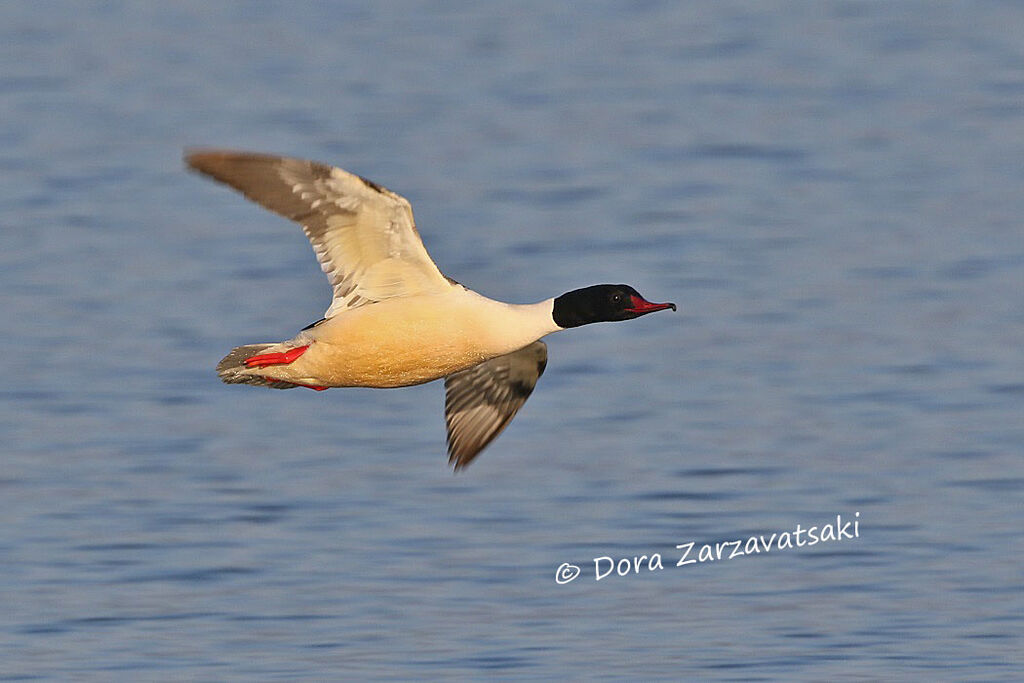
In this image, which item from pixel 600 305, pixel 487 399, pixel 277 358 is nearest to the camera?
pixel 277 358

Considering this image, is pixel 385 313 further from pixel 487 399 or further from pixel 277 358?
pixel 487 399

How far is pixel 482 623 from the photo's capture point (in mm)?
12781

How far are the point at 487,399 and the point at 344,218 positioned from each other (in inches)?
82.0

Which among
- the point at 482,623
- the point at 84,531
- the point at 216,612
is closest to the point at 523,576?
the point at 482,623

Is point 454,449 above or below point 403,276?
below

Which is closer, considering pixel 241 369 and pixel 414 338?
pixel 414 338

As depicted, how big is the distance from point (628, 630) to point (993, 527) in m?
2.65

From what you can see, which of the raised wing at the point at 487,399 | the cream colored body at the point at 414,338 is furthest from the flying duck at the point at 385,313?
the raised wing at the point at 487,399

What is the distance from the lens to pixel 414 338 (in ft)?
38.4

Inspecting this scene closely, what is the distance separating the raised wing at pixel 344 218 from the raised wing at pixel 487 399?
4.88ft

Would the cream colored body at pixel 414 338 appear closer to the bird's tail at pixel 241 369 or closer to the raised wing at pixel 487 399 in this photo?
the bird's tail at pixel 241 369

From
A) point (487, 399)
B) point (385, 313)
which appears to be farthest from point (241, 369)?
point (487, 399)

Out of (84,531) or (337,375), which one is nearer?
(337,375)

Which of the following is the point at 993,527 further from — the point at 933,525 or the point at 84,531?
the point at 84,531
